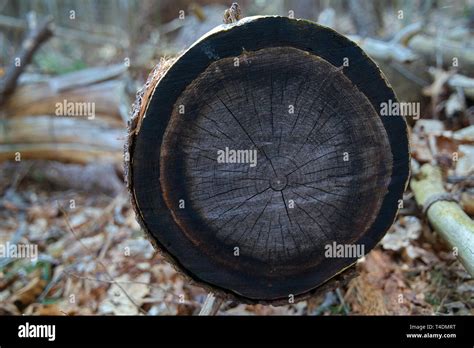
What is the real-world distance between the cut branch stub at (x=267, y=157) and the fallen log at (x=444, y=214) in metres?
0.65

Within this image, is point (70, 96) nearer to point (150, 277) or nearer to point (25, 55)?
point (25, 55)

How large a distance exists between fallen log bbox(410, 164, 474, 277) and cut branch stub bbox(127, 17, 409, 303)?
2.13ft

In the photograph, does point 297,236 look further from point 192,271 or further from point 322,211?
point 192,271

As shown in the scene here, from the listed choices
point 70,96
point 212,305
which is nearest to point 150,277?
point 212,305

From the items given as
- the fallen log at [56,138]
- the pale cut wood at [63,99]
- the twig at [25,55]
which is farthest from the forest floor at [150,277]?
the twig at [25,55]

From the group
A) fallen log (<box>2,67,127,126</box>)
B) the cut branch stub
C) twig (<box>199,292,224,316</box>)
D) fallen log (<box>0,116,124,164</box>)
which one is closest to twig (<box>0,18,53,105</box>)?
fallen log (<box>2,67,127,126</box>)

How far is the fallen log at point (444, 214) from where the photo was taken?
8.07 ft

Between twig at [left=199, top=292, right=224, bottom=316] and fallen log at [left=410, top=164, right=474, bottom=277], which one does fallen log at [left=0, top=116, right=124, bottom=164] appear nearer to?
twig at [left=199, top=292, right=224, bottom=316]

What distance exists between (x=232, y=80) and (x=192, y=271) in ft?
2.86

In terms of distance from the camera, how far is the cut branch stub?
74.7 inches

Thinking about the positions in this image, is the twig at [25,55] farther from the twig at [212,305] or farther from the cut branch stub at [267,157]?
the twig at [212,305]
